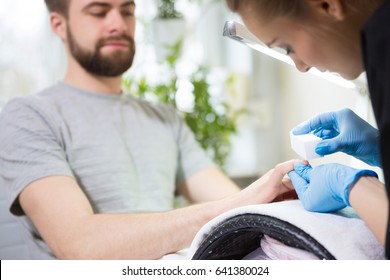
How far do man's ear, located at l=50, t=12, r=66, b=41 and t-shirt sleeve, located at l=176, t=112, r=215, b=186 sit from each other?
Result: 0.42 m

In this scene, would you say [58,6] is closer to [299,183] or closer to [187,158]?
[187,158]

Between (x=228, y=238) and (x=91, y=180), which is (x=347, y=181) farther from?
(x=91, y=180)

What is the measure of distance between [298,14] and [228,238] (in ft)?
1.01

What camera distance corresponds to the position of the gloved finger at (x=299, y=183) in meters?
0.77

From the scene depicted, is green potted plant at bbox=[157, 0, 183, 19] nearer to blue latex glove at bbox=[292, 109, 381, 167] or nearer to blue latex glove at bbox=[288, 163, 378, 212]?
blue latex glove at bbox=[292, 109, 381, 167]

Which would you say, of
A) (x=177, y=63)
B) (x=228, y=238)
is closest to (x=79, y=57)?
(x=228, y=238)

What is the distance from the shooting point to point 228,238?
0.74 meters

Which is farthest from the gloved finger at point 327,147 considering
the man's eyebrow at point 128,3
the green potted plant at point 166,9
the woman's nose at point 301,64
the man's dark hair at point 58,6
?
the green potted plant at point 166,9

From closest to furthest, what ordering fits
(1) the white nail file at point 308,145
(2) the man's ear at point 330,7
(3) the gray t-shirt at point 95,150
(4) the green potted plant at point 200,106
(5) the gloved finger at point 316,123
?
(2) the man's ear at point 330,7
(1) the white nail file at point 308,145
(5) the gloved finger at point 316,123
(3) the gray t-shirt at point 95,150
(4) the green potted plant at point 200,106

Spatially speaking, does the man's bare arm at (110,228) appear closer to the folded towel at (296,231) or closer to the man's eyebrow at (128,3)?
the folded towel at (296,231)

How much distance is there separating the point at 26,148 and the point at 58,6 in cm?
30

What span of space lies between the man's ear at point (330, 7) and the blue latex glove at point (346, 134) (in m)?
0.18

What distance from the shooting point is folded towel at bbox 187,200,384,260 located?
0.64 metres

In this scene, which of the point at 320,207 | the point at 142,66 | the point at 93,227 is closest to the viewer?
the point at 320,207
